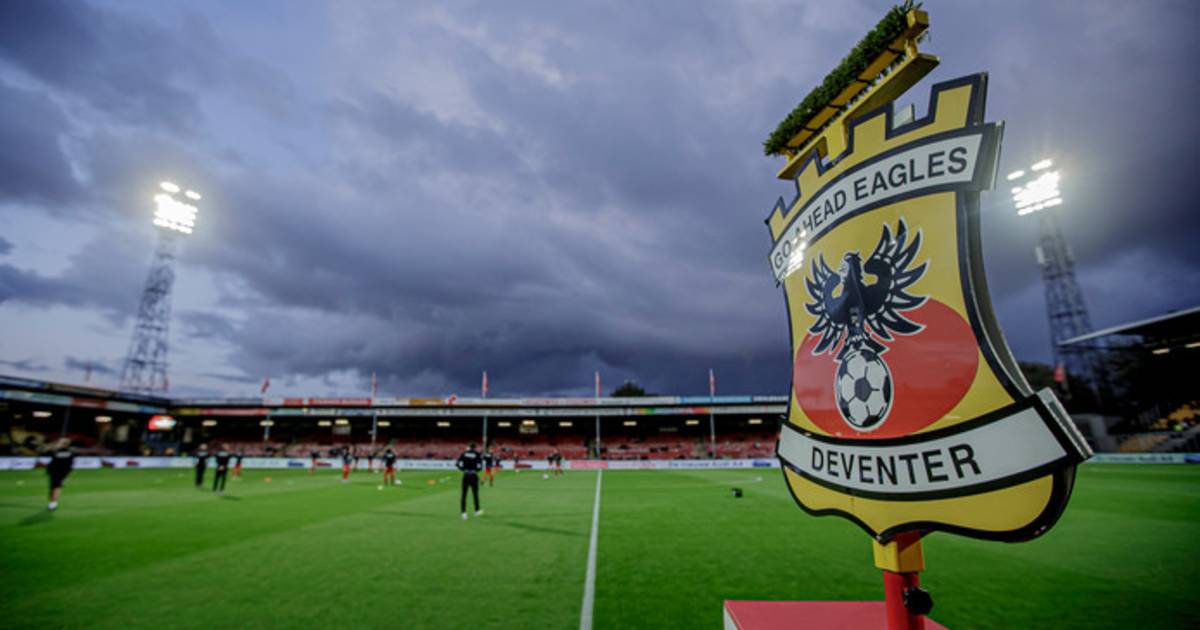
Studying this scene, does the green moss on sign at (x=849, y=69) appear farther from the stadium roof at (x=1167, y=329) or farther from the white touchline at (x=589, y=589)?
the stadium roof at (x=1167, y=329)

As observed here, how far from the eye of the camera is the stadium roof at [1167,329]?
105 ft

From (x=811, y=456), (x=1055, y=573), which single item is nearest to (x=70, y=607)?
(x=811, y=456)

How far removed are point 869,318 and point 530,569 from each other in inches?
245

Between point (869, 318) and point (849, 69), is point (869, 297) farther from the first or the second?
point (849, 69)

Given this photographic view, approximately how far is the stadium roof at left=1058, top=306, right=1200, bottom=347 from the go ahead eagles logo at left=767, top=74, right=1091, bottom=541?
151ft

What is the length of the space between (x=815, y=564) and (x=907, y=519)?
19.3 feet

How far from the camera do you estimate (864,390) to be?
2.61 m

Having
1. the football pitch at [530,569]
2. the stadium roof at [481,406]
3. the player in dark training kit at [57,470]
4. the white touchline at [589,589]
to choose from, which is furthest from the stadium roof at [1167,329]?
the player in dark training kit at [57,470]

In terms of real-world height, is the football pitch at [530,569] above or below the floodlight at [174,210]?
below

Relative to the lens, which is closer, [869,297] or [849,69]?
[869,297]

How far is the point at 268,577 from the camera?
661cm

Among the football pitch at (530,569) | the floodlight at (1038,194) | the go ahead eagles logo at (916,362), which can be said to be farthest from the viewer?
the floodlight at (1038,194)

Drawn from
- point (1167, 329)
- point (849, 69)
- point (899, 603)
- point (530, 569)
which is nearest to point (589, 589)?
point (530, 569)

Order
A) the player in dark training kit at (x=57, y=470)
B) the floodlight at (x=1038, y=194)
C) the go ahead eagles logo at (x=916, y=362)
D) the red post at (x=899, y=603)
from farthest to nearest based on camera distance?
the floodlight at (x=1038, y=194), the player in dark training kit at (x=57, y=470), the red post at (x=899, y=603), the go ahead eagles logo at (x=916, y=362)
